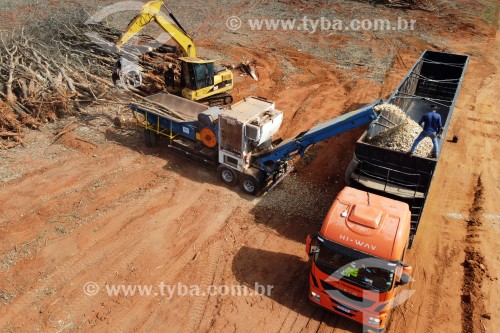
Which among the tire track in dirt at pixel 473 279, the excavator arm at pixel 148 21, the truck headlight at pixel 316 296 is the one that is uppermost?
the excavator arm at pixel 148 21

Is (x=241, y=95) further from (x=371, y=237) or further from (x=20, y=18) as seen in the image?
(x=20, y=18)

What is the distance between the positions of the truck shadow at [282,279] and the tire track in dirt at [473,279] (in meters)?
2.53

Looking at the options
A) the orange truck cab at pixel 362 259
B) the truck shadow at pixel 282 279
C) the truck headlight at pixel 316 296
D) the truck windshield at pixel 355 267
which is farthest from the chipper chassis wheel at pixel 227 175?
the truck windshield at pixel 355 267

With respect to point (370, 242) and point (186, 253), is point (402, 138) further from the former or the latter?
point (186, 253)

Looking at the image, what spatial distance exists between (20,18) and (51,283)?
84.2 feet

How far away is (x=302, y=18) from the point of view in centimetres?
2900

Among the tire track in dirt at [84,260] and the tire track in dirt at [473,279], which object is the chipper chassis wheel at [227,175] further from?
the tire track in dirt at [473,279]

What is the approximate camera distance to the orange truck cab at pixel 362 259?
729 centimetres

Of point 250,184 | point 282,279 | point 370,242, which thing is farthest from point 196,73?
point 370,242

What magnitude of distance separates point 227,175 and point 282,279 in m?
4.24

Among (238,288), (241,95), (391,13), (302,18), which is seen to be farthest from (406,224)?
(391,13)

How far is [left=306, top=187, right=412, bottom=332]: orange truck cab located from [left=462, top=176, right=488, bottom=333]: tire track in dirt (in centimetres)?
208

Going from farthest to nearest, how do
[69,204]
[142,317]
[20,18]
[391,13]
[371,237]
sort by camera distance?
[391,13]
[20,18]
[69,204]
[142,317]
[371,237]

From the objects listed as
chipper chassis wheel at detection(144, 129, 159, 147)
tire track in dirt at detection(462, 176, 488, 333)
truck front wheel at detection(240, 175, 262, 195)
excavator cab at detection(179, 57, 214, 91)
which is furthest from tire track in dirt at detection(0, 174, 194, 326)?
tire track in dirt at detection(462, 176, 488, 333)
